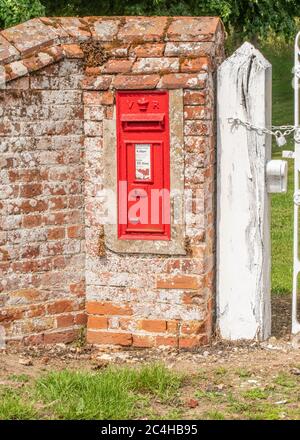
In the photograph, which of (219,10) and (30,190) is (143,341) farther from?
(219,10)

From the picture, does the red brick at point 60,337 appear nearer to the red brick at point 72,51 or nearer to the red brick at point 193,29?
the red brick at point 72,51

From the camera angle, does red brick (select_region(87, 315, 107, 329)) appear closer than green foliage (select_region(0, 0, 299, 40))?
Yes

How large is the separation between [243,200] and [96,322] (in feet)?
4.62

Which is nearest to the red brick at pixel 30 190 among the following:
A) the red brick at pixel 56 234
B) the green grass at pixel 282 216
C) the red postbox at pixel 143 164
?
the red brick at pixel 56 234

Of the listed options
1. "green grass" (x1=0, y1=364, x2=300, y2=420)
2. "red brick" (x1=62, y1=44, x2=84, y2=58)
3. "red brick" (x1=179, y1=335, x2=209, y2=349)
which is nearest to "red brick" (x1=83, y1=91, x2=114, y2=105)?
"red brick" (x1=62, y1=44, x2=84, y2=58)

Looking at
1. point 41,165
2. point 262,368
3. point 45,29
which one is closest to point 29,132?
point 41,165

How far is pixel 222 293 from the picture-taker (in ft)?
24.7

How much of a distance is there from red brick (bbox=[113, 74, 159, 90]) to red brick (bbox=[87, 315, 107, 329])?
5.57 feet

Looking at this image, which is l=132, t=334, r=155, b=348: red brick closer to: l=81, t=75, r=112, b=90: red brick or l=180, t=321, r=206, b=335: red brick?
l=180, t=321, r=206, b=335: red brick

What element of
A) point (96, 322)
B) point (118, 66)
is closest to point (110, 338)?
point (96, 322)

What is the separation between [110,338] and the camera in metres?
7.48

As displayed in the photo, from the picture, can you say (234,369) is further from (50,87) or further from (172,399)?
(50,87)

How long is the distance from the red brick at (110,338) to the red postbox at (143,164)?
2.37 ft

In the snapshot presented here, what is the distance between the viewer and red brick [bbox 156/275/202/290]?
23.7 ft
